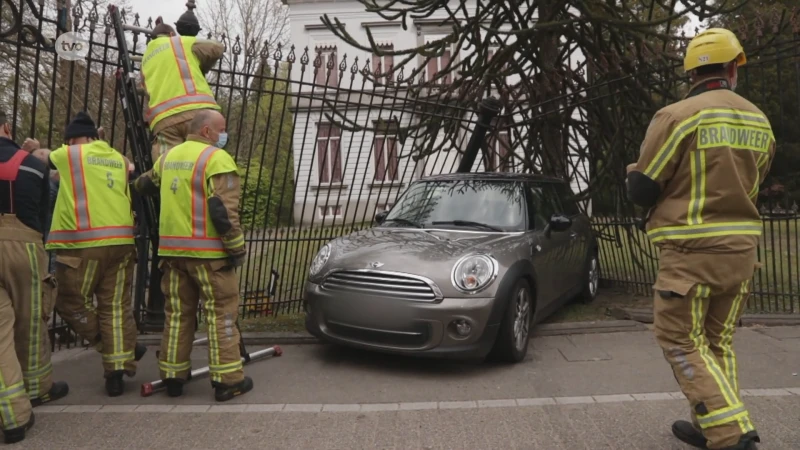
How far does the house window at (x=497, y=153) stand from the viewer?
7938 mm

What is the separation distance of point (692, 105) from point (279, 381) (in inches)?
134

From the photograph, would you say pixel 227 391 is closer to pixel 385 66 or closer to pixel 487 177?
pixel 487 177

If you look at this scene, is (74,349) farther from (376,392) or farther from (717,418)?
(717,418)

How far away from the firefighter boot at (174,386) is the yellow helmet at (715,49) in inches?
151

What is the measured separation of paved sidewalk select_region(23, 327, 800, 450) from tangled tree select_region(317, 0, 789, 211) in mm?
3199

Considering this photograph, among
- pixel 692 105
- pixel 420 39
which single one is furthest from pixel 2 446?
pixel 420 39

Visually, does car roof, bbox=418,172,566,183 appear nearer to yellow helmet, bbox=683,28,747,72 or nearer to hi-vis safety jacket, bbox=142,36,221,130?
hi-vis safety jacket, bbox=142,36,221,130

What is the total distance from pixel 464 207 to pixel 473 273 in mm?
1244

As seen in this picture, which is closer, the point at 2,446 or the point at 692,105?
the point at 692,105

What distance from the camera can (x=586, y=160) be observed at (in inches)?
320

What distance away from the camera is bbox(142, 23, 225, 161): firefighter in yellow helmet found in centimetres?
454

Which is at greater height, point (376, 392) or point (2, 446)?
point (376, 392)

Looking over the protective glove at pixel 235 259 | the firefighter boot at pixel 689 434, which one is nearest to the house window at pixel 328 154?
the protective glove at pixel 235 259

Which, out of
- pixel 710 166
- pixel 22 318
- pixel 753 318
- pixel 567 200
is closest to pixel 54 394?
pixel 22 318
